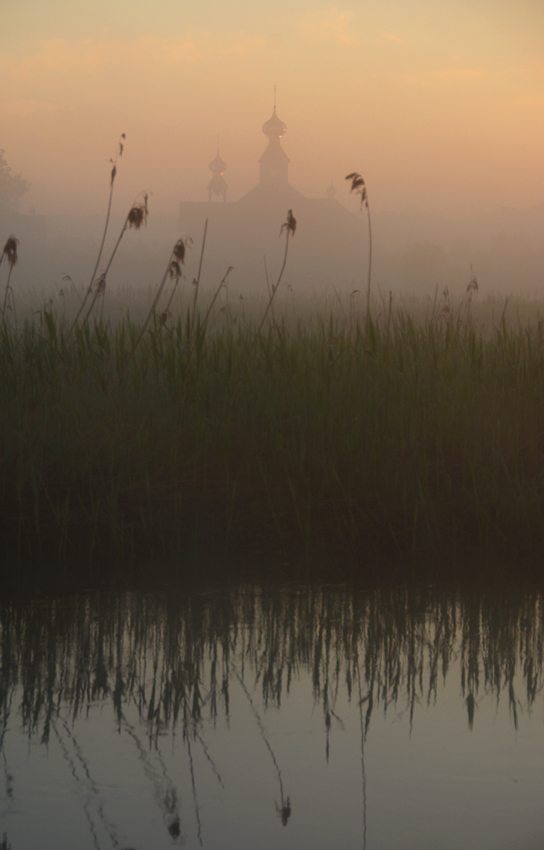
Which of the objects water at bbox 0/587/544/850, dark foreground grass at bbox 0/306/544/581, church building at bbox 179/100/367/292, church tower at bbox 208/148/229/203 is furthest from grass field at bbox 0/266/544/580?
church tower at bbox 208/148/229/203

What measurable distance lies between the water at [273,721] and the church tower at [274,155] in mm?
100036

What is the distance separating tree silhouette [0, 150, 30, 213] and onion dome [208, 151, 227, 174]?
3830 cm

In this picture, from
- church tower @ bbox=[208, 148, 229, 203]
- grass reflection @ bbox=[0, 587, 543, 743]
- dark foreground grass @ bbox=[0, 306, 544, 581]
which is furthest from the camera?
church tower @ bbox=[208, 148, 229, 203]

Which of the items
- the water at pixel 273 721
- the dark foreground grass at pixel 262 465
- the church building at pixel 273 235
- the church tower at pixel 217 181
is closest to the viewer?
the water at pixel 273 721

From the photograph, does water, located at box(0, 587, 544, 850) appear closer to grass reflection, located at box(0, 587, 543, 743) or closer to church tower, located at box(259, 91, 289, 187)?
grass reflection, located at box(0, 587, 543, 743)

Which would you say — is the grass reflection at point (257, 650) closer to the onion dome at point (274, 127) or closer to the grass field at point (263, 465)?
the grass field at point (263, 465)

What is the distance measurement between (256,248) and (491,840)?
217 ft

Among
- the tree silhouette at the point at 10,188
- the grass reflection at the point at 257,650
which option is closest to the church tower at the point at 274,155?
the tree silhouette at the point at 10,188

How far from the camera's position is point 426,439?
468 centimetres

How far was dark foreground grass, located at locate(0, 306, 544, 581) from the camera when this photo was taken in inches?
164

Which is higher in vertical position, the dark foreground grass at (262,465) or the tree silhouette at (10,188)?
the tree silhouette at (10,188)

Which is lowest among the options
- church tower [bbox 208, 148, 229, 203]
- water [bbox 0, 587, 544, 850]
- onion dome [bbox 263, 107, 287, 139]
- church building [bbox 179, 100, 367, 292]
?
water [bbox 0, 587, 544, 850]

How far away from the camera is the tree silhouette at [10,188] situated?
6131 centimetres

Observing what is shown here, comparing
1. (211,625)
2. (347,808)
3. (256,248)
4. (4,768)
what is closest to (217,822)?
(347,808)
